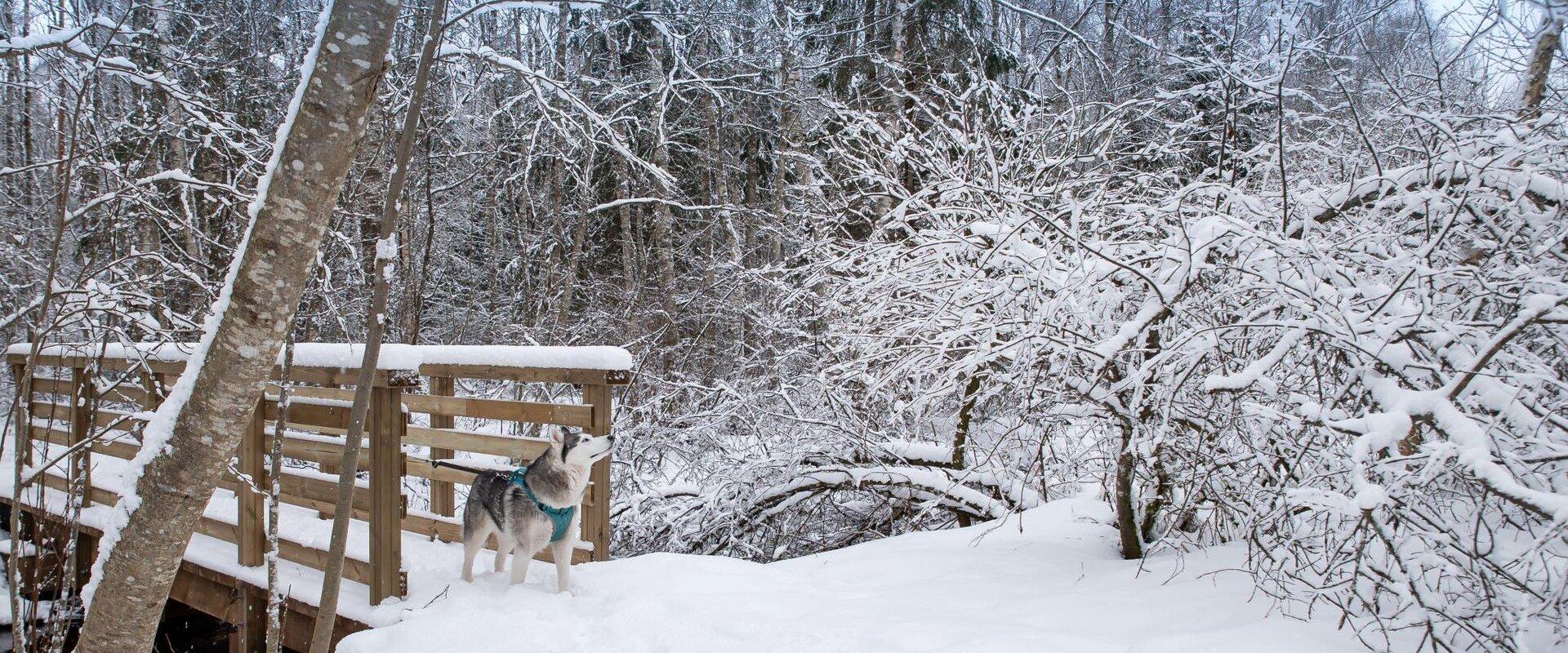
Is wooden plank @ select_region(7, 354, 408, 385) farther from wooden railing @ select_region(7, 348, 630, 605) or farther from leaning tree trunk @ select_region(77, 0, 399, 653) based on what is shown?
leaning tree trunk @ select_region(77, 0, 399, 653)

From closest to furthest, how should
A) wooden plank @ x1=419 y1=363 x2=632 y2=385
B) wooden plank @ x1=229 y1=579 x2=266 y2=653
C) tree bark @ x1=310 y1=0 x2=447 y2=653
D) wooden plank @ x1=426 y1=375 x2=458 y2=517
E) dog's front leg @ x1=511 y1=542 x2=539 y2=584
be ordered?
1. tree bark @ x1=310 y1=0 x2=447 y2=653
2. dog's front leg @ x1=511 y1=542 x2=539 y2=584
3. wooden plank @ x1=419 y1=363 x2=632 y2=385
4. wooden plank @ x1=229 y1=579 x2=266 y2=653
5. wooden plank @ x1=426 y1=375 x2=458 y2=517

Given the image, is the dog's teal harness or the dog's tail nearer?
the dog's teal harness

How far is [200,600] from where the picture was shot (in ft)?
15.1

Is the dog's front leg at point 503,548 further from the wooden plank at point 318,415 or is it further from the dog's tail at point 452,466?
the wooden plank at point 318,415

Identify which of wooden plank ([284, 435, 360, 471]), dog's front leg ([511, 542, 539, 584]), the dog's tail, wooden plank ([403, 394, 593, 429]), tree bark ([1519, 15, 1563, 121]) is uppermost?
tree bark ([1519, 15, 1563, 121])

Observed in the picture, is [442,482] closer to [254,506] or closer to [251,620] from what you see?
[254,506]

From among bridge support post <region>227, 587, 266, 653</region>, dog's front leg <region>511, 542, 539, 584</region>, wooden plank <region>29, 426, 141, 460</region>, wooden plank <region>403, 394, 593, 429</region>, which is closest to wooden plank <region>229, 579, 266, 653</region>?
bridge support post <region>227, 587, 266, 653</region>

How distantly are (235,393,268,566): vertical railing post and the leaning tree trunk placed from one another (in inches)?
98.1

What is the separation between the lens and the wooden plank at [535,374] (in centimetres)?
407

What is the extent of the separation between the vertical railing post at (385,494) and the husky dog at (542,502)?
315mm

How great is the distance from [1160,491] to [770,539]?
3602 mm

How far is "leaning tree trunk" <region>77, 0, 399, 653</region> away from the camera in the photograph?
1930 millimetres

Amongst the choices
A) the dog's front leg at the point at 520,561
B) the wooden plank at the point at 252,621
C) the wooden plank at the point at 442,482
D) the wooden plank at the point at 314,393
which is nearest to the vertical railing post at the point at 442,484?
the wooden plank at the point at 442,482

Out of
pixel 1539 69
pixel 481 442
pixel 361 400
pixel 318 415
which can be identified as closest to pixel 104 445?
pixel 318 415
